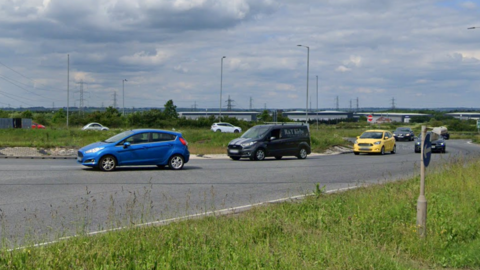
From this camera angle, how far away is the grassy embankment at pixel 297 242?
6477 mm

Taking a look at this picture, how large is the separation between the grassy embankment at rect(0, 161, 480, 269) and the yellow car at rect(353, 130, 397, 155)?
77.5 feet

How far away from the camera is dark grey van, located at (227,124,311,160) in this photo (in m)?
27.2

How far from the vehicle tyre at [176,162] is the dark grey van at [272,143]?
21.7ft

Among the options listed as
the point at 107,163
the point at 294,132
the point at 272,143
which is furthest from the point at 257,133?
the point at 107,163

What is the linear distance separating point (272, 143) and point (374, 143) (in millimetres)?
9653

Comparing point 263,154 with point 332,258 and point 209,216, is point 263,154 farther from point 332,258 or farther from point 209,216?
point 332,258

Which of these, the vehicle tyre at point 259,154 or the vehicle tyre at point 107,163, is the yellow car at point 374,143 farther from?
the vehicle tyre at point 107,163

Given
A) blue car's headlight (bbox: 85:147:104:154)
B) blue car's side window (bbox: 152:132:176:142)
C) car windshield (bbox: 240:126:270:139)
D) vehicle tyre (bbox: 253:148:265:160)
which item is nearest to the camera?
blue car's headlight (bbox: 85:147:104:154)

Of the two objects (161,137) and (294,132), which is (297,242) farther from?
(294,132)

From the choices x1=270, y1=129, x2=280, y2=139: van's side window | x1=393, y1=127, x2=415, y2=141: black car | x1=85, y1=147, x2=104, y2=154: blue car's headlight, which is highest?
x1=270, y1=129, x2=280, y2=139: van's side window

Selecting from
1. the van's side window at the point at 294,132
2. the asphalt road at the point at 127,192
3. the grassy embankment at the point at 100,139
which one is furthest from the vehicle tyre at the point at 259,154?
the grassy embankment at the point at 100,139

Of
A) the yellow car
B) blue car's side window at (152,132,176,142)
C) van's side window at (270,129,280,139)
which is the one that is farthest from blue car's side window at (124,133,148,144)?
the yellow car

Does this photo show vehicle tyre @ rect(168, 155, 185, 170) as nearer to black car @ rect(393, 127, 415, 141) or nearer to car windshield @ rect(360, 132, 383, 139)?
car windshield @ rect(360, 132, 383, 139)

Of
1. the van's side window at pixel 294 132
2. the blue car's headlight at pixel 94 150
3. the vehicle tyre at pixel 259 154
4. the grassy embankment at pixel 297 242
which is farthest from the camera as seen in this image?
the van's side window at pixel 294 132
